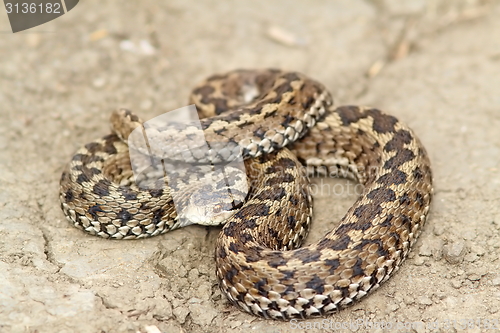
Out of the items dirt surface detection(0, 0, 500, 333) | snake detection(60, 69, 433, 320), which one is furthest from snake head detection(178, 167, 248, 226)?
→ dirt surface detection(0, 0, 500, 333)

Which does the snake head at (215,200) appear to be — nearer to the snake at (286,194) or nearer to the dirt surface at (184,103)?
the snake at (286,194)

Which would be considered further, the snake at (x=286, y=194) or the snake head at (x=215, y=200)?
the snake head at (x=215, y=200)

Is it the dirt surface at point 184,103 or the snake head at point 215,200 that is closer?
the dirt surface at point 184,103

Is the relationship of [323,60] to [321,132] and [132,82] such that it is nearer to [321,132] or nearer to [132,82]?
[321,132]

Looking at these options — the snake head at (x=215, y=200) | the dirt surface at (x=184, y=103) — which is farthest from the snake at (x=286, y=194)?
the dirt surface at (x=184, y=103)

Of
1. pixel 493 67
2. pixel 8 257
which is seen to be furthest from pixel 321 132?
pixel 8 257

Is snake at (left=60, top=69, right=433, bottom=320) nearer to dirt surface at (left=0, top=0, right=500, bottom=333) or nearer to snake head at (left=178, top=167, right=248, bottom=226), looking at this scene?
snake head at (left=178, top=167, right=248, bottom=226)
